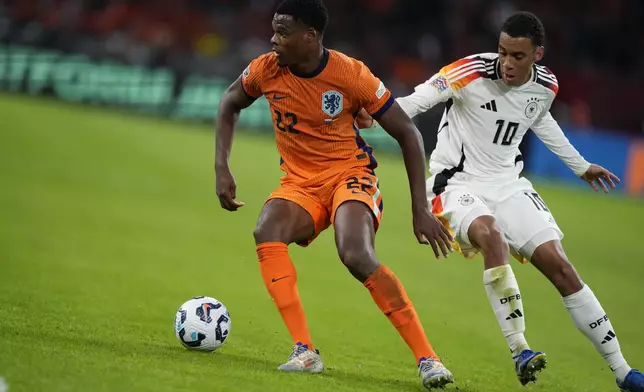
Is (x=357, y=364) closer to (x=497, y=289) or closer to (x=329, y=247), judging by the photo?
(x=497, y=289)

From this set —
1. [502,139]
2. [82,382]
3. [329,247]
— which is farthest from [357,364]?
[329,247]

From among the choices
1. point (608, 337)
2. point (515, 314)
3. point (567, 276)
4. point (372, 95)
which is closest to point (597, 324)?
point (608, 337)

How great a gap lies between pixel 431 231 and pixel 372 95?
3.32 ft

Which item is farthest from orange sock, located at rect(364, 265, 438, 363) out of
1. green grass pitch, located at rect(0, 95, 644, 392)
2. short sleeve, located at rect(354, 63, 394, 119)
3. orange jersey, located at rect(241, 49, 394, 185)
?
short sleeve, located at rect(354, 63, 394, 119)

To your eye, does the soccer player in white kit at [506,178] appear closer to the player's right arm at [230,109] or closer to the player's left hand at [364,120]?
the player's left hand at [364,120]

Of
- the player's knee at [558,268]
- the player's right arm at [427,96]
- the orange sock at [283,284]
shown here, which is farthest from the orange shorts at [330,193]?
the player's knee at [558,268]

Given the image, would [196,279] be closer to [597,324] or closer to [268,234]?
[268,234]

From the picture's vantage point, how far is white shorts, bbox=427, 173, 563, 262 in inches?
285

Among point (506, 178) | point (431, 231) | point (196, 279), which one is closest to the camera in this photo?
point (431, 231)

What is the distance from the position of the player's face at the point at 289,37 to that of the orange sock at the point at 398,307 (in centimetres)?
154

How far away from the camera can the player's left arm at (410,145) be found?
6.53 meters

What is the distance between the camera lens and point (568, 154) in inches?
311

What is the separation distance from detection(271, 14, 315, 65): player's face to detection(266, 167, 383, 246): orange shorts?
3.07ft

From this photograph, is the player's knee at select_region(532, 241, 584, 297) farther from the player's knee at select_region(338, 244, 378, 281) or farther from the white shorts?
the player's knee at select_region(338, 244, 378, 281)
